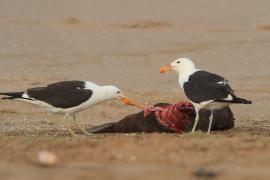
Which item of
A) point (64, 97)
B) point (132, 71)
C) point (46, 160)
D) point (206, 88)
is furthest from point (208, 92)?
point (132, 71)

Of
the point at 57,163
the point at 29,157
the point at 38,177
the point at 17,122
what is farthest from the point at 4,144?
the point at 17,122

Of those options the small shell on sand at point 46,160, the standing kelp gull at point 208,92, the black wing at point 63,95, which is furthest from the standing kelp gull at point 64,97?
the small shell on sand at point 46,160

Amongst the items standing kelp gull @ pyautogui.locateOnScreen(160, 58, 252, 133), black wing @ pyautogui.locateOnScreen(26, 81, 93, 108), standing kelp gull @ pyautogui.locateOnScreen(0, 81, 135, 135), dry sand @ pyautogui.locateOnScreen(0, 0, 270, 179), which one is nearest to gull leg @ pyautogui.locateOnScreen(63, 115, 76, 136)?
standing kelp gull @ pyautogui.locateOnScreen(0, 81, 135, 135)

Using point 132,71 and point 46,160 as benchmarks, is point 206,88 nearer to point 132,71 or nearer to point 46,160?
point 46,160

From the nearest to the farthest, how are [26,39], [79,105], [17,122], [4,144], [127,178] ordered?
[127,178], [4,144], [79,105], [17,122], [26,39]

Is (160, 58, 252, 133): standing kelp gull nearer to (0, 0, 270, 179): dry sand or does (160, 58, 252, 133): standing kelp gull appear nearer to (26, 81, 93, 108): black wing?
(0, 0, 270, 179): dry sand

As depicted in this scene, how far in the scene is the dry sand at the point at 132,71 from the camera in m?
7.04

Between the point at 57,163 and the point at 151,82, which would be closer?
the point at 57,163

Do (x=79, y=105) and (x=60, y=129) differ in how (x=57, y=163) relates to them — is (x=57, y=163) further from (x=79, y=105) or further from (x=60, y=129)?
(x=60, y=129)

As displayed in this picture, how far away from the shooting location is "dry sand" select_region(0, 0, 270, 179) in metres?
7.04

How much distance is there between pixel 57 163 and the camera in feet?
22.5

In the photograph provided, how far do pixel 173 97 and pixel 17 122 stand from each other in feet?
12.8

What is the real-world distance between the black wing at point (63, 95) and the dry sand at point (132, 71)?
545 millimetres

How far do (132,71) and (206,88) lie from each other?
7999 millimetres
